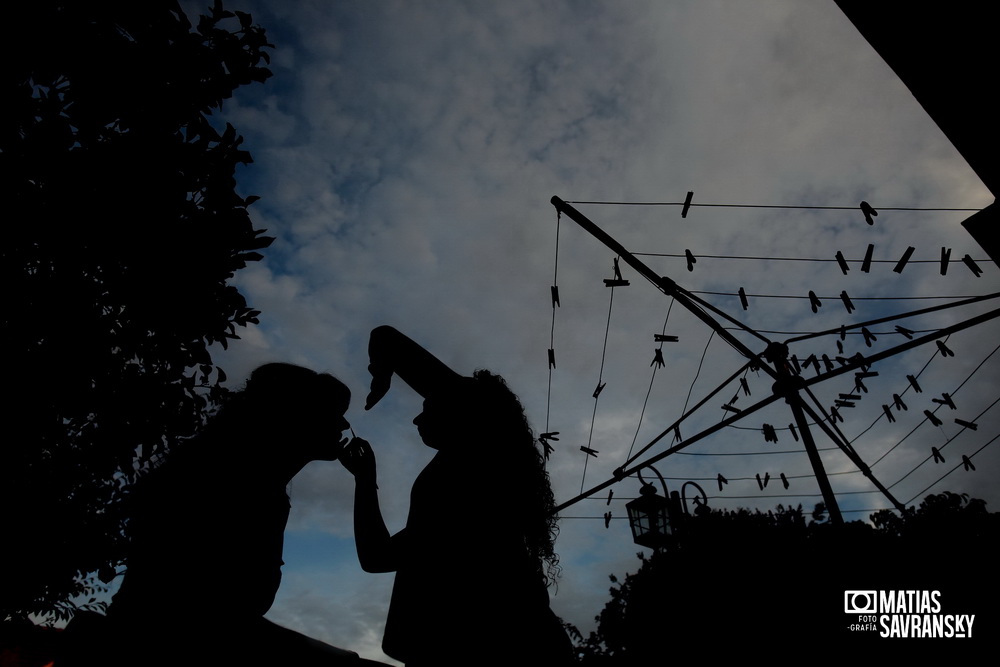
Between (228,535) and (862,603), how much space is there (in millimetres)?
14131

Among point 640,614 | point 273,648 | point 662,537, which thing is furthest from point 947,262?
point 640,614

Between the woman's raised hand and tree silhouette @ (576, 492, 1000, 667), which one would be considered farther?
tree silhouette @ (576, 492, 1000, 667)

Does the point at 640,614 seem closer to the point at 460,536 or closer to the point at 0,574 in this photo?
the point at 0,574

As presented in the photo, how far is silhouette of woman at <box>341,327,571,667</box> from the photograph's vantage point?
115cm

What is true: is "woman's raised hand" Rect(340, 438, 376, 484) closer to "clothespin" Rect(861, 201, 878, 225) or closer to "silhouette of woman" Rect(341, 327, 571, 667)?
"silhouette of woman" Rect(341, 327, 571, 667)

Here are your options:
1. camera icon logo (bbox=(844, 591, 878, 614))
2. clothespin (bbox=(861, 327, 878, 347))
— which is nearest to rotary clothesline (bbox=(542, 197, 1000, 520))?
clothespin (bbox=(861, 327, 878, 347))

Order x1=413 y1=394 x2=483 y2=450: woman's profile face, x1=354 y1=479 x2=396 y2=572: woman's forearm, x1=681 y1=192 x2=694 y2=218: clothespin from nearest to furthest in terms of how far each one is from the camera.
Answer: x1=413 y1=394 x2=483 y2=450: woman's profile face
x1=354 y1=479 x2=396 y2=572: woman's forearm
x1=681 y1=192 x2=694 y2=218: clothespin

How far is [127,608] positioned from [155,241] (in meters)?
4.14

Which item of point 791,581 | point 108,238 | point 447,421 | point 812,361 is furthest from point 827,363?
point 791,581

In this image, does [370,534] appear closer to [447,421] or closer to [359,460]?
[359,460]

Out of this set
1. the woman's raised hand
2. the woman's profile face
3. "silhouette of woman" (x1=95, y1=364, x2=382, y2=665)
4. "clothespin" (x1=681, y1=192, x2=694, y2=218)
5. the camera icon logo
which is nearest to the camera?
"silhouette of woman" (x1=95, y1=364, x2=382, y2=665)

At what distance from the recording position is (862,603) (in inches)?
417

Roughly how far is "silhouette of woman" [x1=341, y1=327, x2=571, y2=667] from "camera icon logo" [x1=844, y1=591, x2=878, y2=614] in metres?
12.6

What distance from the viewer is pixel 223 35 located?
15.4ft
